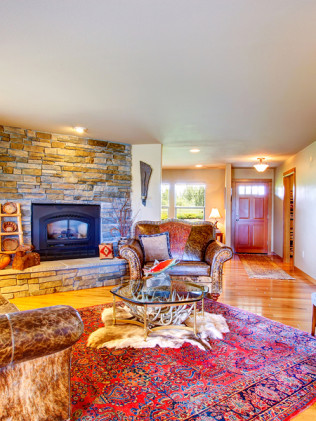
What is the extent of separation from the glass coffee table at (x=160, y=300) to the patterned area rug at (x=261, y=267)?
2.72 m

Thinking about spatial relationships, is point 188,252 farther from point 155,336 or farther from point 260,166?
point 260,166

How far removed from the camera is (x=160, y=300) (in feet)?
8.74

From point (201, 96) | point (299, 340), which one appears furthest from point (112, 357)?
point (201, 96)

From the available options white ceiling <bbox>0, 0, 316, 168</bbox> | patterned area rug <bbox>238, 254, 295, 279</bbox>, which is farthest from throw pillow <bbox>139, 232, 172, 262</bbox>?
patterned area rug <bbox>238, 254, 295, 279</bbox>

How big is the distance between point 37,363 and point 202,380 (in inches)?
43.0

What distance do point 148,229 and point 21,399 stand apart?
315cm

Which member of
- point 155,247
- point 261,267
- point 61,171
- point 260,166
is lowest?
point 261,267

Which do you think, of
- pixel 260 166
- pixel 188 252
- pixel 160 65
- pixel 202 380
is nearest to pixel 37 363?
pixel 202 380

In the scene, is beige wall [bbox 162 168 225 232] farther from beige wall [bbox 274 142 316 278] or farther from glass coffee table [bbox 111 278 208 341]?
glass coffee table [bbox 111 278 208 341]

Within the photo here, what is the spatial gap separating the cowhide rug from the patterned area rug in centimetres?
266

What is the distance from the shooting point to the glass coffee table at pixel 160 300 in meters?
2.66

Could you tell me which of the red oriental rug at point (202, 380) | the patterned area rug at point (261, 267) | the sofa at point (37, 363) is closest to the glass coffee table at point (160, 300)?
the red oriental rug at point (202, 380)

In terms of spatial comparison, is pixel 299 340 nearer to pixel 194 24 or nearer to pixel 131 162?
pixel 194 24

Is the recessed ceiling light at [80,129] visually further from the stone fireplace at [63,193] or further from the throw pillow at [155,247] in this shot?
the throw pillow at [155,247]
